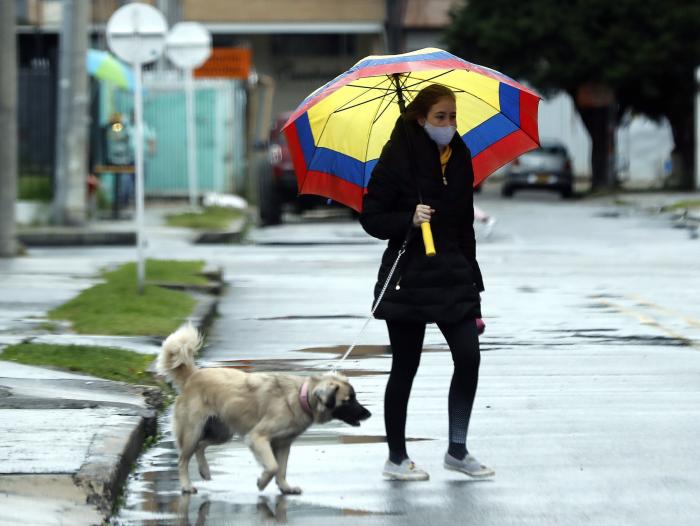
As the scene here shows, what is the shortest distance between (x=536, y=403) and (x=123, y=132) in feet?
68.6

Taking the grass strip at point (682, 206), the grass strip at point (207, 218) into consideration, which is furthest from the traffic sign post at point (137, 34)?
the grass strip at point (682, 206)

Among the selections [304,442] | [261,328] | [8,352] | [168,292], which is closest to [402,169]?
[304,442]

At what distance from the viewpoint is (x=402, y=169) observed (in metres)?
7.48

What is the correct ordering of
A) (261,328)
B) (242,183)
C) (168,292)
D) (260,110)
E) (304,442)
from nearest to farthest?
(304,442) → (261,328) → (168,292) → (242,183) → (260,110)

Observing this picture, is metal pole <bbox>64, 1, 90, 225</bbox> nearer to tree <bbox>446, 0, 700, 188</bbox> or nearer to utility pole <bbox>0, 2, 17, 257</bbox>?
utility pole <bbox>0, 2, 17, 257</bbox>

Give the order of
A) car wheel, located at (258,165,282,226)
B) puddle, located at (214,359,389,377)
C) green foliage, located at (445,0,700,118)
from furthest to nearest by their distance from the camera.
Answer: green foliage, located at (445,0,700,118), car wheel, located at (258,165,282,226), puddle, located at (214,359,389,377)

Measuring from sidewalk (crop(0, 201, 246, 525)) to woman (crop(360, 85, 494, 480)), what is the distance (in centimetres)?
134

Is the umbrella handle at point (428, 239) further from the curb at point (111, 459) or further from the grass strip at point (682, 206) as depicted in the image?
the grass strip at point (682, 206)

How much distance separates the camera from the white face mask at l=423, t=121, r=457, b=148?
7457mm

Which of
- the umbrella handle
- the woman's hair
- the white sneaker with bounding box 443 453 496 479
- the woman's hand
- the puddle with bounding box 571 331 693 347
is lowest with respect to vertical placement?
the puddle with bounding box 571 331 693 347

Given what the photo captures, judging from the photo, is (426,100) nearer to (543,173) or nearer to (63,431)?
→ (63,431)

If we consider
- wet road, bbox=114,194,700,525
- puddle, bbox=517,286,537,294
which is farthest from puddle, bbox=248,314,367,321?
puddle, bbox=517,286,537,294

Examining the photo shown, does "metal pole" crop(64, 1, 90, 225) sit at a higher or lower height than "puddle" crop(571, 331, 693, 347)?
higher

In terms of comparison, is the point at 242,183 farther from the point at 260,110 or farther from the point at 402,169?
the point at 402,169
